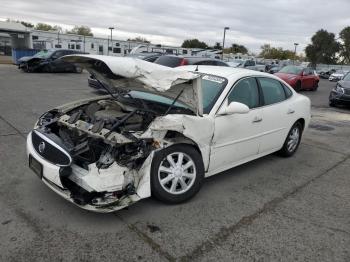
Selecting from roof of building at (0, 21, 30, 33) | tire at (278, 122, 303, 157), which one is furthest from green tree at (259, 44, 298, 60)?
tire at (278, 122, 303, 157)

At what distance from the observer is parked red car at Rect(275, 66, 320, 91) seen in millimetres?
17584

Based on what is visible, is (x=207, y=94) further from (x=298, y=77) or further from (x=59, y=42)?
(x=59, y=42)

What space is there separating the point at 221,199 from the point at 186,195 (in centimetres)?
51

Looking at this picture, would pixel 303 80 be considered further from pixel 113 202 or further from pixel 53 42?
pixel 53 42

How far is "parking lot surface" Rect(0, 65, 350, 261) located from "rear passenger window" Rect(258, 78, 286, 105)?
3.55 feet

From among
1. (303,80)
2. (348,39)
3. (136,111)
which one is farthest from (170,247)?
(348,39)

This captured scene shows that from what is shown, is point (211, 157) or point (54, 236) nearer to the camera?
point (54, 236)

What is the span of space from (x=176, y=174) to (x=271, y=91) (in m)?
2.36

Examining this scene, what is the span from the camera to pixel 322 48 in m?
67.7

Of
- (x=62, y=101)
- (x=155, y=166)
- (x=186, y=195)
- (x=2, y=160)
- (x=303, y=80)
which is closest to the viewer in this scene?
(x=155, y=166)

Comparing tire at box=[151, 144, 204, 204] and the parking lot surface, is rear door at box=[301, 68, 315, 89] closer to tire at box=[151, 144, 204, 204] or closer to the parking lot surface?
the parking lot surface

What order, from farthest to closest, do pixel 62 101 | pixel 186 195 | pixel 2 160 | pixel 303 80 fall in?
1. pixel 303 80
2. pixel 62 101
3. pixel 2 160
4. pixel 186 195

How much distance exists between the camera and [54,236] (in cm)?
309

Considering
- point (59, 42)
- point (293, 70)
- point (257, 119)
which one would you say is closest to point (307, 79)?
point (293, 70)
